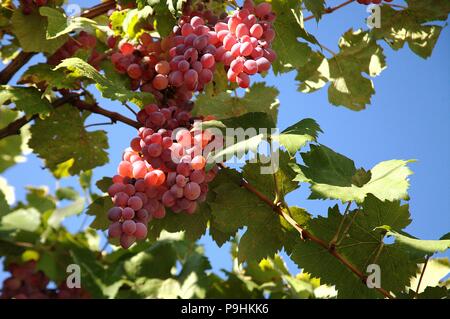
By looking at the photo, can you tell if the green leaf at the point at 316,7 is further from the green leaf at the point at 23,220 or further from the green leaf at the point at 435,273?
the green leaf at the point at 23,220

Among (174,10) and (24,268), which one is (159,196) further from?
(24,268)

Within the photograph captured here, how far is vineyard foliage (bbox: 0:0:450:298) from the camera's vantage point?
199cm

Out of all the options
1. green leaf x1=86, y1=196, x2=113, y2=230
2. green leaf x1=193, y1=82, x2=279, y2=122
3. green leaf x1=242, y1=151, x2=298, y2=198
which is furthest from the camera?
green leaf x1=193, y1=82, x2=279, y2=122

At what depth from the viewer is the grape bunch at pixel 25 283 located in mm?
3336

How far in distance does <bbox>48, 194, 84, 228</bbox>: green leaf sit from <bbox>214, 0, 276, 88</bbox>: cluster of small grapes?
2.19 meters

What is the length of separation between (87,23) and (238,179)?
31.8 inches

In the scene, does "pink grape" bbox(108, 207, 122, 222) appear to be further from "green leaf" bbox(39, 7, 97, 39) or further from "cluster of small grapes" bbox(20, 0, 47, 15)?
"cluster of small grapes" bbox(20, 0, 47, 15)

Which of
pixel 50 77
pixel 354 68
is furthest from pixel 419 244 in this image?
pixel 50 77

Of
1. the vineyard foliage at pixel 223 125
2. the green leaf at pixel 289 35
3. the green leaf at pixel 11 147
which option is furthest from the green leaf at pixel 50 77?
the green leaf at pixel 11 147

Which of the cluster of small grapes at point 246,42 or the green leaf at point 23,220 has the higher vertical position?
the cluster of small grapes at point 246,42

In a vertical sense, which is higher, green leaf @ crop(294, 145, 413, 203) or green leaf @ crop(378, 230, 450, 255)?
green leaf @ crop(294, 145, 413, 203)

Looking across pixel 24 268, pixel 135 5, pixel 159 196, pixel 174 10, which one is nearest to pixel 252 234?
pixel 159 196

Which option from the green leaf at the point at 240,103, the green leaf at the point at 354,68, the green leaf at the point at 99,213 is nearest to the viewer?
the green leaf at the point at 99,213

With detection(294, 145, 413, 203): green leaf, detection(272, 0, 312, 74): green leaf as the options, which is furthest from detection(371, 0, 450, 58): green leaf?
detection(294, 145, 413, 203): green leaf
